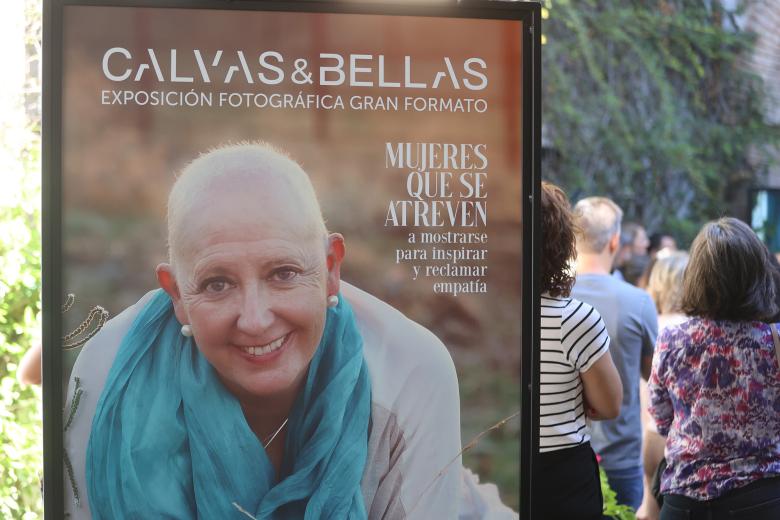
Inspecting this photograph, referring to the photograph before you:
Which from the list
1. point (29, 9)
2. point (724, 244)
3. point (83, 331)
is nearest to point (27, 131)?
point (29, 9)

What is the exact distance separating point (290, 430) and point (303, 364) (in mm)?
171

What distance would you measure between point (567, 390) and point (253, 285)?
1.35m

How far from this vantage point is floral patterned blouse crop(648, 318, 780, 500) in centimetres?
364

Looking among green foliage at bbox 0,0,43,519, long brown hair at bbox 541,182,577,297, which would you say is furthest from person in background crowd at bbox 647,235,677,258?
long brown hair at bbox 541,182,577,297

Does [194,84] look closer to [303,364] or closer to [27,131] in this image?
[303,364]

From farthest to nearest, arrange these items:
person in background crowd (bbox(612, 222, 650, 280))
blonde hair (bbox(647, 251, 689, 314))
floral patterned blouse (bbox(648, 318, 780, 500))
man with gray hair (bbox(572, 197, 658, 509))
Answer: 1. person in background crowd (bbox(612, 222, 650, 280))
2. blonde hair (bbox(647, 251, 689, 314))
3. man with gray hair (bbox(572, 197, 658, 509))
4. floral patterned blouse (bbox(648, 318, 780, 500))

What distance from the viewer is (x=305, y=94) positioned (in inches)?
102

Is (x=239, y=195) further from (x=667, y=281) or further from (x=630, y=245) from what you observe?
(x=630, y=245)

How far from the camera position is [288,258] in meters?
2.56

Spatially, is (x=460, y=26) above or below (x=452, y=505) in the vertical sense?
above

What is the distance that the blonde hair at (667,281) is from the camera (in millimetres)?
5754

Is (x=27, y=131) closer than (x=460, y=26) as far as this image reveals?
No

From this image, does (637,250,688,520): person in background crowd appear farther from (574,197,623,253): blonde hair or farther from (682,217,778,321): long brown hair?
(682,217,778,321): long brown hair

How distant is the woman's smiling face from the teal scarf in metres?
0.05
